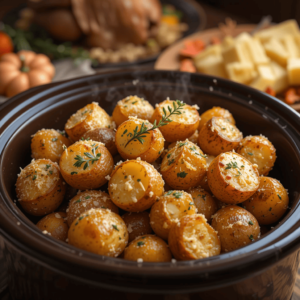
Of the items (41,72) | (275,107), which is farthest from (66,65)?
(275,107)

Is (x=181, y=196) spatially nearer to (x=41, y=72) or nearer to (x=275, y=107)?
(x=275, y=107)

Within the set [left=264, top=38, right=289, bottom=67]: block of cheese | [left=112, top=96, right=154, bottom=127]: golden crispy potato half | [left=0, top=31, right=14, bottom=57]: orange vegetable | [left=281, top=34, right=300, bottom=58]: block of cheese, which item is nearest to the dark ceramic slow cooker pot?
[left=112, top=96, right=154, bottom=127]: golden crispy potato half

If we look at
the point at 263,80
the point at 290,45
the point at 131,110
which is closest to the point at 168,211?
the point at 131,110

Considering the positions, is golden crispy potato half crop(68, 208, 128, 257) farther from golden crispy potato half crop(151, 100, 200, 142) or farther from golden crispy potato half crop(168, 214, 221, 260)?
golden crispy potato half crop(151, 100, 200, 142)

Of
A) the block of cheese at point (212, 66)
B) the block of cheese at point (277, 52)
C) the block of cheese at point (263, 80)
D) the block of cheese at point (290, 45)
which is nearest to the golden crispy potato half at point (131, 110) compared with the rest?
the block of cheese at point (263, 80)

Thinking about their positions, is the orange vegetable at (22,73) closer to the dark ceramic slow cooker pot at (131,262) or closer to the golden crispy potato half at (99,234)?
the dark ceramic slow cooker pot at (131,262)

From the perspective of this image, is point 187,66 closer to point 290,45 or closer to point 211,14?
point 290,45

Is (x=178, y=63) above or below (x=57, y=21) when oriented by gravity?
Result: below
